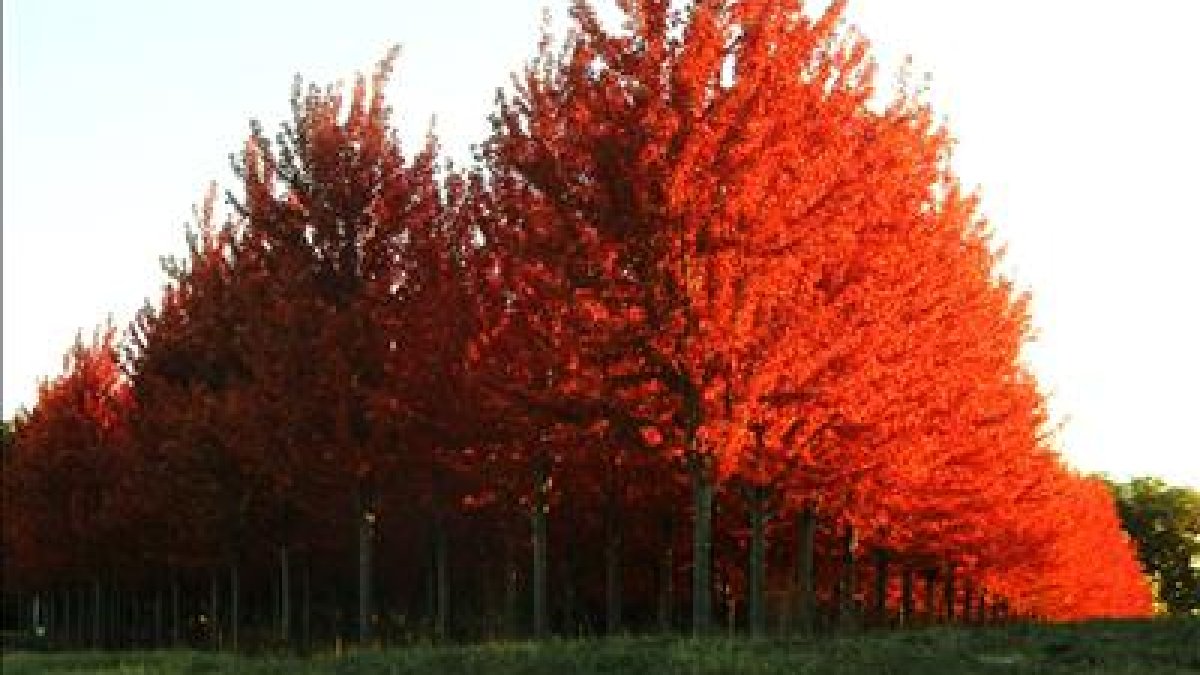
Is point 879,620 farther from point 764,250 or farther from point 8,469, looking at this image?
point 8,469

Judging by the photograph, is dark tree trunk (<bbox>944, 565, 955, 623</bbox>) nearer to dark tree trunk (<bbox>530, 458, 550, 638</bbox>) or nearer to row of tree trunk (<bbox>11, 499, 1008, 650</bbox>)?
row of tree trunk (<bbox>11, 499, 1008, 650</bbox>)

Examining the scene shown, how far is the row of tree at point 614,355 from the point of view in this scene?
16.8 m

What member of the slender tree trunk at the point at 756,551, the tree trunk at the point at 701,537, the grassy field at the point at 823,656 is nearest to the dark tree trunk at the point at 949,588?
the slender tree trunk at the point at 756,551

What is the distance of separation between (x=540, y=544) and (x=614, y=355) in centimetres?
575

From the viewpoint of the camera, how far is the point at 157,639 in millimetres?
38469

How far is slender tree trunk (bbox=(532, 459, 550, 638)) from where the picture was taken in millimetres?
21891

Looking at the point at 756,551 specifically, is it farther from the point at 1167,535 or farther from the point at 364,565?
the point at 1167,535

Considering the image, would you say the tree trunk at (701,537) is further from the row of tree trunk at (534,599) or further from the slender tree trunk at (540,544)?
the slender tree trunk at (540,544)

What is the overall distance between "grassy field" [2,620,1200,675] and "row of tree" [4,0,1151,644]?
2618mm

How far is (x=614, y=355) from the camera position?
1739 centimetres

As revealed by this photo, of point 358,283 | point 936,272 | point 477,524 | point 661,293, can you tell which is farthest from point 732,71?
point 477,524

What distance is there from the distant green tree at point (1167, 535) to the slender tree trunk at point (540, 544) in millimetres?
113378

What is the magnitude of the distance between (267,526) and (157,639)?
1112 cm

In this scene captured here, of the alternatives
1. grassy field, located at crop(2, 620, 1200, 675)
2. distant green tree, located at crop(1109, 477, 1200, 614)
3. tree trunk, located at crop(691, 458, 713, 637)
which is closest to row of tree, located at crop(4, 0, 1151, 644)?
tree trunk, located at crop(691, 458, 713, 637)
